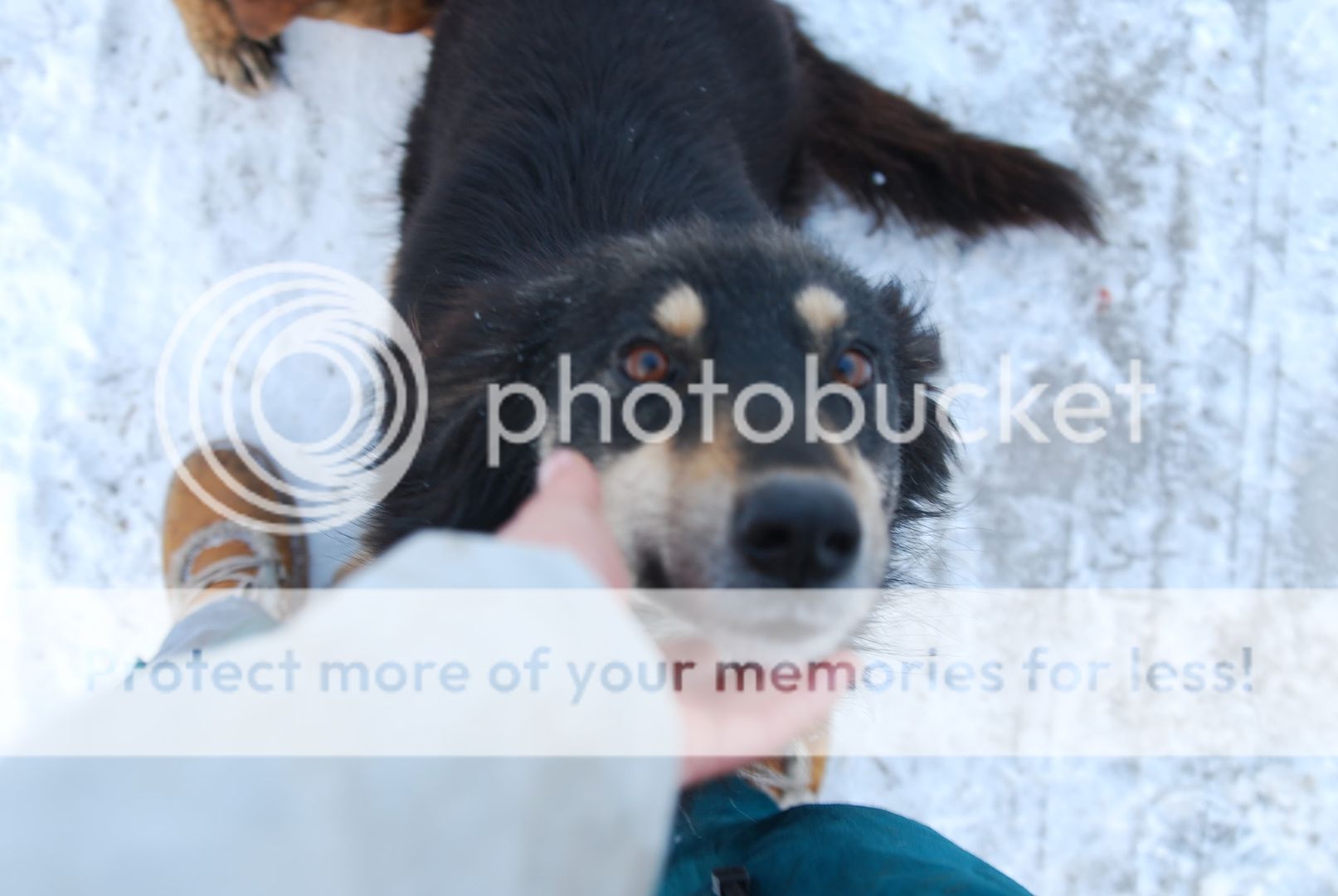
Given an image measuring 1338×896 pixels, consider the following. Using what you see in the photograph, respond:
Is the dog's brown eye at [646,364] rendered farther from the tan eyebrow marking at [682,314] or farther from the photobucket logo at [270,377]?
the photobucket logo at [270,377]

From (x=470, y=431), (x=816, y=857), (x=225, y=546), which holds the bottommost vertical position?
(x=816, y=857)

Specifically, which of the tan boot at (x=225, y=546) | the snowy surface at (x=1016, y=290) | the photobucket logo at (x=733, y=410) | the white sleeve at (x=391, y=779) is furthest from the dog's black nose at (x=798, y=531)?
the tan boot at (x=225, y=546)

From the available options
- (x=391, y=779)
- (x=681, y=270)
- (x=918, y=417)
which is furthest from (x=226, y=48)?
(x=391, y=779)

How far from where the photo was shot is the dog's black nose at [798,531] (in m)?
1.28

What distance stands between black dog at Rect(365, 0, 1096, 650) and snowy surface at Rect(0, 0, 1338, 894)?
0.22 m

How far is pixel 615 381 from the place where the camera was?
1.64 meters

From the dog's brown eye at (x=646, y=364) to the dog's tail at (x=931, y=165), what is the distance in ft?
5.34

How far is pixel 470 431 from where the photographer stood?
184cm

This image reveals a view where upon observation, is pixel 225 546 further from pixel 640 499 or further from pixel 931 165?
pixel 931 165

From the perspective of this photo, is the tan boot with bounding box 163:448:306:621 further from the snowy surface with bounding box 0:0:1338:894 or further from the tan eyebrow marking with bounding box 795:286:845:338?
the tan eyebrow marking with bounding box 795:286:845:338

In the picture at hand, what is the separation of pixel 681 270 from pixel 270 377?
1.58 metres

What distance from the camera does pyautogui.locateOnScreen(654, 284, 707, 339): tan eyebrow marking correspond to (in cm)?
162

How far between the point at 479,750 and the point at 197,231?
97.6 inches

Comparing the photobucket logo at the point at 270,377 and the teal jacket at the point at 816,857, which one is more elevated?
the photobucket logo at the point at 270,377
